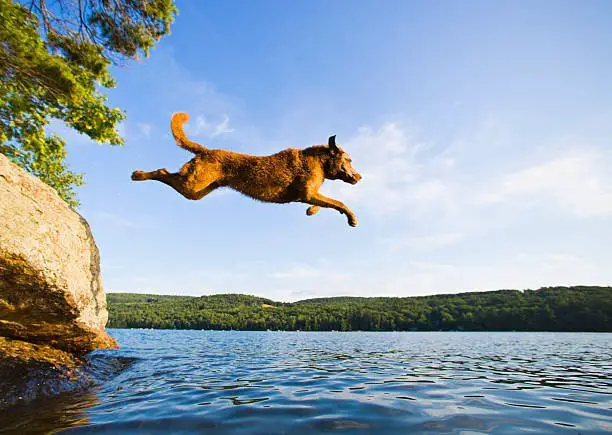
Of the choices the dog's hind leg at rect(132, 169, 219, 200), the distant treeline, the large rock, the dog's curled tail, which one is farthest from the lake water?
the distant treeline

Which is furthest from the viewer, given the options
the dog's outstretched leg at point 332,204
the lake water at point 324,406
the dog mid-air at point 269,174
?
the dog's outstretched leg at point 332,204

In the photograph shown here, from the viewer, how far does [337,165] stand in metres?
6.14

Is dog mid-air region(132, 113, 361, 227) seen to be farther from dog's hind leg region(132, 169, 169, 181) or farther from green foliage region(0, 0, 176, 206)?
green foliage region(0, 0, 176, 206)

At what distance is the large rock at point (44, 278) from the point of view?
5.50m

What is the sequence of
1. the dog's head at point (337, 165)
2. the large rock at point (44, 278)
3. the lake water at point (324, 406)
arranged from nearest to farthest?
the lake water at point (324, 406), the large rock at point (44, 278), the dog's head at point (337, 165)

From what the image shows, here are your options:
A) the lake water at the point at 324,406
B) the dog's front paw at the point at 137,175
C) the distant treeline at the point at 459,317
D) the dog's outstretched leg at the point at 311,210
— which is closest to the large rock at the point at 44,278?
the lake water at the point at 324,406

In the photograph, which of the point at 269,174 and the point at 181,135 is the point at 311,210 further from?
the point at 181,135

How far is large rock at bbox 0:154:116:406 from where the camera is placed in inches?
216

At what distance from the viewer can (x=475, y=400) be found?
21.4 ft

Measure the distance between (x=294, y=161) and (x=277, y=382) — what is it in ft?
20.2

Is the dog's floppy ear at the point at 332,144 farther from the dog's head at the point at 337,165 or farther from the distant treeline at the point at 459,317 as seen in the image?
the distant treeline at the point at 459,317

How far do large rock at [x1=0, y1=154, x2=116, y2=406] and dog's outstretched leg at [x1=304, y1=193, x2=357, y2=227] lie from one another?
16.1 ft

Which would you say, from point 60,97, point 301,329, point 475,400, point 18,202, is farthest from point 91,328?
point 301,329

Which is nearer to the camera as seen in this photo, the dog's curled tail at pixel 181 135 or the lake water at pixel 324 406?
the lake water at pixel 324 406
